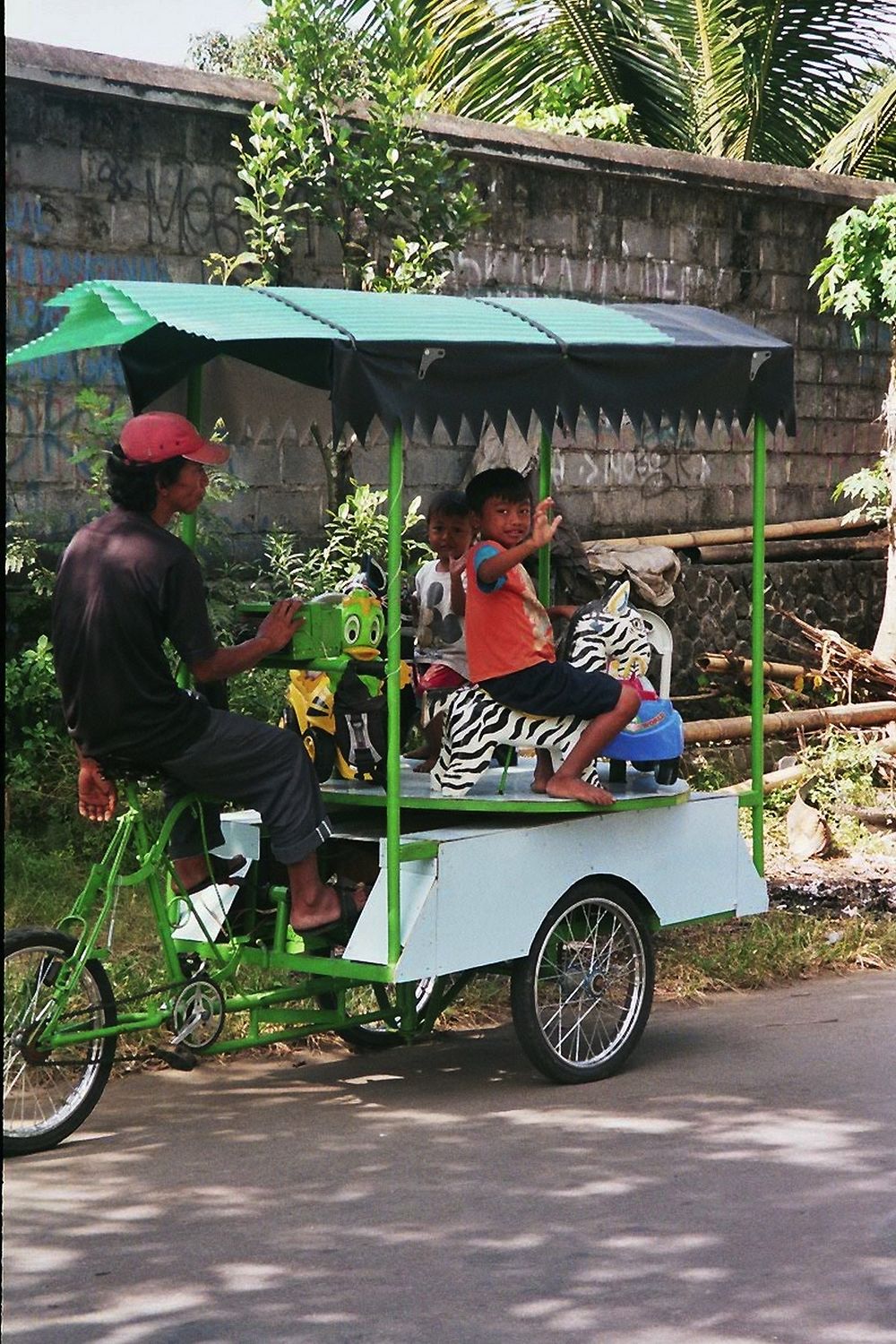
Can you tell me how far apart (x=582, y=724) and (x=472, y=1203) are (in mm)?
1798

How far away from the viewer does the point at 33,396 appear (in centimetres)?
912

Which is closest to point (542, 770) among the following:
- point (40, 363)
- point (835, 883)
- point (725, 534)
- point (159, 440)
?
point (159, 440)

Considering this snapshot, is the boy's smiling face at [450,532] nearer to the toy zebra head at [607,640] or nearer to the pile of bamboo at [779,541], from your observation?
the toy zebra head at [607,640]

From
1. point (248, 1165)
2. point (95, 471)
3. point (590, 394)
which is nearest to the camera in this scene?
point (248, 1165)

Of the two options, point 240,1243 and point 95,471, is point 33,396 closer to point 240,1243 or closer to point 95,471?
point 95,471

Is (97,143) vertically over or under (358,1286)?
over

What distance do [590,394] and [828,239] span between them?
6.86m

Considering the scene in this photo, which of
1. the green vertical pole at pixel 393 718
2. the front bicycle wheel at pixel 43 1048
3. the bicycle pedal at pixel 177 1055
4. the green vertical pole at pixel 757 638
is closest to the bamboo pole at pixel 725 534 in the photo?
the green vertical pole at pixel 757 638

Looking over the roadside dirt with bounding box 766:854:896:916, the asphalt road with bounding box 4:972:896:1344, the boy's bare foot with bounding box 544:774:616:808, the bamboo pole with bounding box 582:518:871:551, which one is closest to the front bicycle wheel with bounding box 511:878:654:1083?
the asphalt road with bounding box 4:972:896:1344

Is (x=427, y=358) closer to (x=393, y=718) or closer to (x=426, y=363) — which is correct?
(x=426, y=363)

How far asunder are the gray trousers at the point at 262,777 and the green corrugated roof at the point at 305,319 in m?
1.13

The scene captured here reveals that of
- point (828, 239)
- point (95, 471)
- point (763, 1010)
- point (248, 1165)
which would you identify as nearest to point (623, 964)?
point (763, 1010)

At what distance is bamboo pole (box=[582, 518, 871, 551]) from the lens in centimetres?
1178

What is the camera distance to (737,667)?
11.8m
